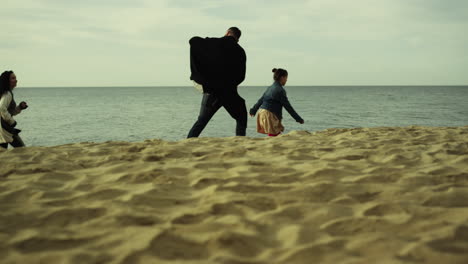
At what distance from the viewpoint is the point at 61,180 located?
3.40 metres

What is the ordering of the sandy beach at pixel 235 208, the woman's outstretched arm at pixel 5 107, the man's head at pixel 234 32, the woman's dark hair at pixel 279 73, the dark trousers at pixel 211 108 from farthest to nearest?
1. the woman's dark hair at pixel 279 73
2. the man's head at pixel 234 32
3. the dark trousers at pixel 211 108
4. the woman's outstretched arm at pixel 5 107
5. the sandy beach at pixel 235 208

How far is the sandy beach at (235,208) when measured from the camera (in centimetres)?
201

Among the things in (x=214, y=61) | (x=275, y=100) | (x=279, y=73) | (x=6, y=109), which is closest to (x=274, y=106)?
(x=275, y=100)

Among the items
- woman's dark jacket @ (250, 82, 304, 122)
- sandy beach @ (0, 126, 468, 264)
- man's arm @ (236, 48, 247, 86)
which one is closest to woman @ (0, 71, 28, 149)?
sandy beach @ (0, 126, 468, 264)

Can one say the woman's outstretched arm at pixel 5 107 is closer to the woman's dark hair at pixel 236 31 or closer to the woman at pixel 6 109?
the woman at pixel 6 109

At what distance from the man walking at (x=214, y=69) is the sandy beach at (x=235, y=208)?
2.02m

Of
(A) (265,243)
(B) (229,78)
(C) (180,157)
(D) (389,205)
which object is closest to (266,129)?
(B) (229,78)

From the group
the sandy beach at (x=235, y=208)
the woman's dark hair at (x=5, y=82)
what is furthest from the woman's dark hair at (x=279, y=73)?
the woman's dark hair at (x=5, y=82)

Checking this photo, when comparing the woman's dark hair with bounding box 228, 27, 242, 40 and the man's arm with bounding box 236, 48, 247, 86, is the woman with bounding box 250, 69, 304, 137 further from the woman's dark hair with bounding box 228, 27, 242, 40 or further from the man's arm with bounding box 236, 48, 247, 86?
the woman's dark hair with bounding box 228, 27, 242, 40

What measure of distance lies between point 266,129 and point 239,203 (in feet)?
15.5

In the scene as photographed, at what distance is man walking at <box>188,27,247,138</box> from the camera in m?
6.39

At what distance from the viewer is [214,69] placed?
6.42 m

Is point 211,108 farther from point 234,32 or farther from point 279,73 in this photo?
point 279,73

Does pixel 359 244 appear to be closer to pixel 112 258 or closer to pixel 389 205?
pixel 389 205
